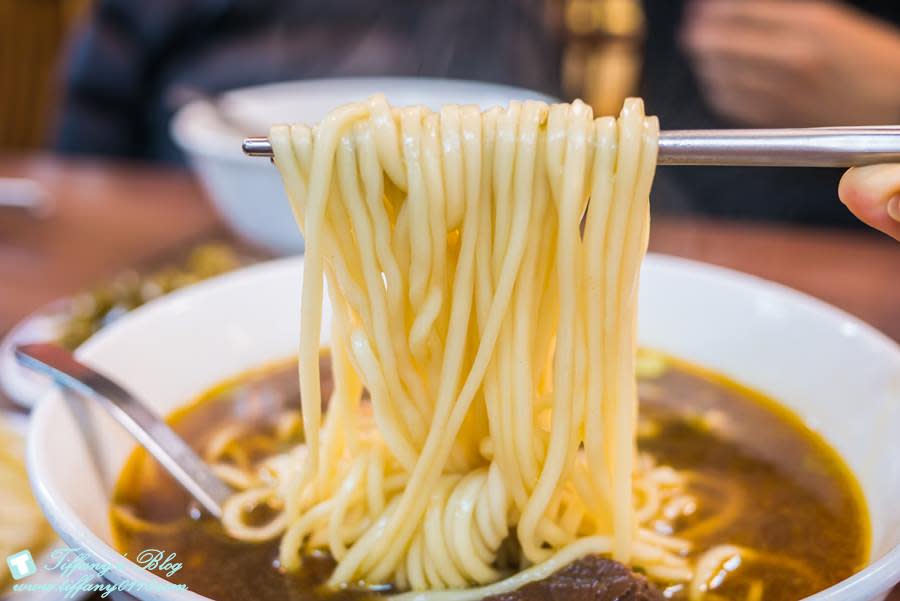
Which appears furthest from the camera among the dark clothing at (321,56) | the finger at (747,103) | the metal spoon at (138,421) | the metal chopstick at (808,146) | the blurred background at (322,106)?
the dark clothing at (321,56)

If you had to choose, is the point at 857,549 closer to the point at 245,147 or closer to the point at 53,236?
the point at 245,147

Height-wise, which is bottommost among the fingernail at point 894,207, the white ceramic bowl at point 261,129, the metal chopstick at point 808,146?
the white ceramic bowl at point 261,129

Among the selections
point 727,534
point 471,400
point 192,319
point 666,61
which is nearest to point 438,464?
point 471,400

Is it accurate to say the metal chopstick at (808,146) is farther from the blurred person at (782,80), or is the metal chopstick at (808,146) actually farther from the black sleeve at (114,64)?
the black sleeve at (114,64)

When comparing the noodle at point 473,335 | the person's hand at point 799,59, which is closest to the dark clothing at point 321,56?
the person's hand at point 799,59

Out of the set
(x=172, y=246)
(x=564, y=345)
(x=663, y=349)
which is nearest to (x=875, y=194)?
(x=564, y=345)

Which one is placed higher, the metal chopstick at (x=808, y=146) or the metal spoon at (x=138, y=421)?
the metal chopstick at (x=808, y=146)
